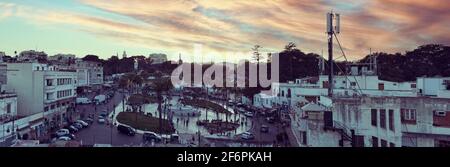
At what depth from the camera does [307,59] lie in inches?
594

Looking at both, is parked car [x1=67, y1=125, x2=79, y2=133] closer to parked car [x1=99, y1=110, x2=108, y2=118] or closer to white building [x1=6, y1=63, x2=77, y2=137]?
white building [x1=6, y1=63, x2=77, y2=137]

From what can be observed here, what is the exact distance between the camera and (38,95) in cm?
706

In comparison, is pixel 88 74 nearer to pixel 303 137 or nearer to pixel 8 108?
pixel 8 108

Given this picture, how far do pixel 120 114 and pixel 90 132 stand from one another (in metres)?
3.99

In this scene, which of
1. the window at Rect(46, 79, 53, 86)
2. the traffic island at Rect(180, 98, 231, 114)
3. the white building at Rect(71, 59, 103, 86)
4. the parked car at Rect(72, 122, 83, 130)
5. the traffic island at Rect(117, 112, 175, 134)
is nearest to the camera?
the parked car at Rect(72, 122, 83, 130)

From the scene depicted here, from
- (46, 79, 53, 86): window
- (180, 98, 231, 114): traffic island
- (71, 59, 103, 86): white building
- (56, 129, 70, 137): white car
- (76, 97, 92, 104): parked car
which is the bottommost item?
(180, 98, 231, 114): traffic island

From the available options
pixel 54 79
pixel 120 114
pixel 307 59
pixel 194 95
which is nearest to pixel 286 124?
pixel 120 114

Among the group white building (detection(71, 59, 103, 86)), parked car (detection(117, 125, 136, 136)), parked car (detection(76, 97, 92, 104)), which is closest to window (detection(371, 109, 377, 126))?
parked car (detection(117, 125, 136, 136))

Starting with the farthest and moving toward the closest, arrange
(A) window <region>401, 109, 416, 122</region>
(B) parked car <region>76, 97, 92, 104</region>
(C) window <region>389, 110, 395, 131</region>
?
(B) parked car <region>76, 97, 92, 104</region> → (A) window <region>401, 109, 416, 122</region> → (C) window <region>389, 110, 395, 131</region>

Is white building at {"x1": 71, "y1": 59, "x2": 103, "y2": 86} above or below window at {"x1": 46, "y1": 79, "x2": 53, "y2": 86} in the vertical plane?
above

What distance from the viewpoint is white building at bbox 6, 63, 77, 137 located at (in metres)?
6.16

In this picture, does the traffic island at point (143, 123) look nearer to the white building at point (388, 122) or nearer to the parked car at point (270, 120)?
the parked car at point (270, 120)

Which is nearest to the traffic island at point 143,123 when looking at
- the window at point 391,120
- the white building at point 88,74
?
the white building at point 88,74
